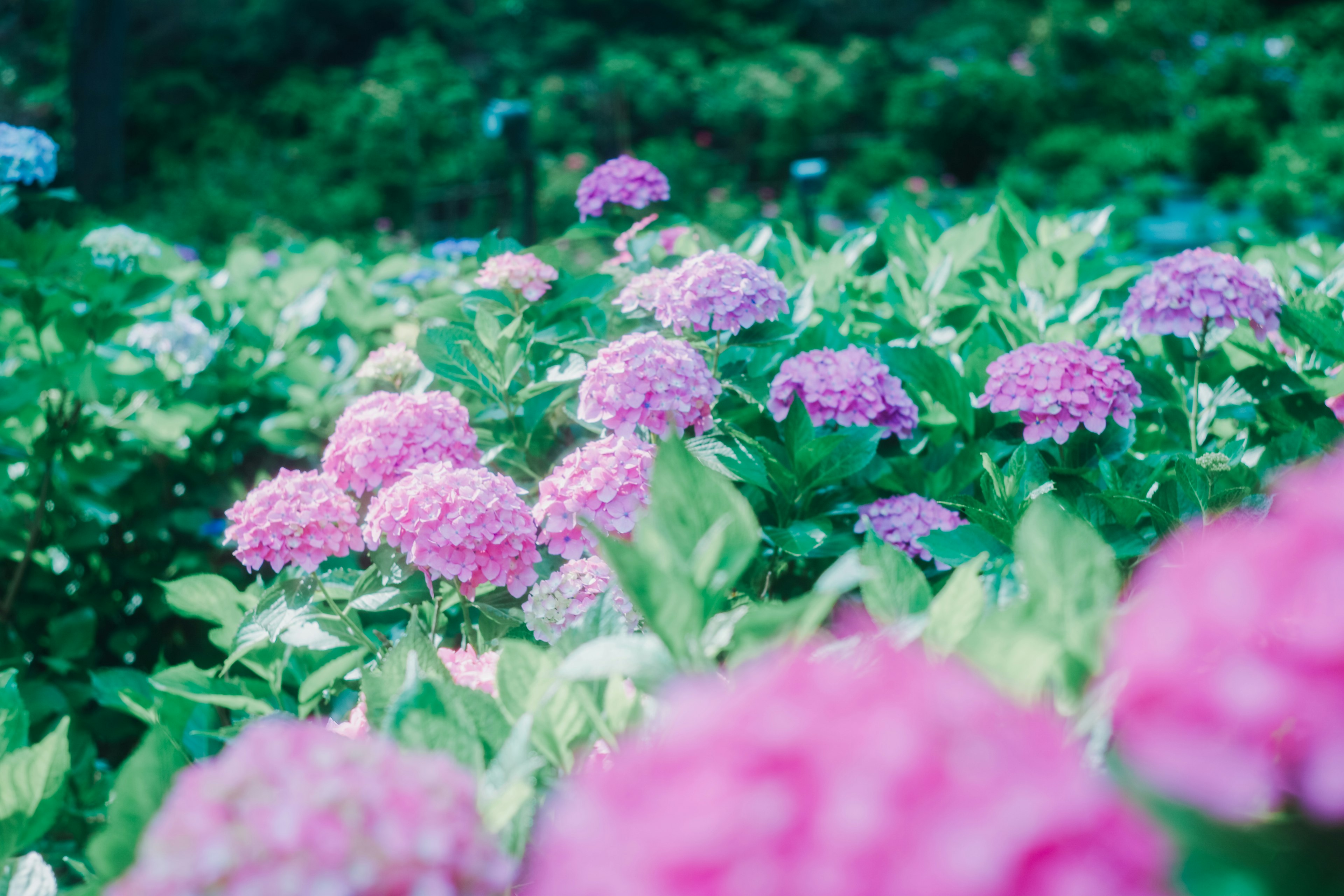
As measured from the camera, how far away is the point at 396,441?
1.33m

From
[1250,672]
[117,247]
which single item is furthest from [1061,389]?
[117,247]

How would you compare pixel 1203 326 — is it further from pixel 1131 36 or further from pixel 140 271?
pixel 1131 36

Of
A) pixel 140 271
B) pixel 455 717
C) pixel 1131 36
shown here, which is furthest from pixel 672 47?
pixel 455 717

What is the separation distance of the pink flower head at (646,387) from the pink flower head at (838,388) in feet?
0.58

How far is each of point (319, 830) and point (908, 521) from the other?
0.99 m

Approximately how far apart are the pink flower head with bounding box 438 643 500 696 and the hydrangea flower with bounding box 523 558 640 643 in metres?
0.07

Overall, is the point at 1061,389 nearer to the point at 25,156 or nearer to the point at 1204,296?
the point at 1204,296

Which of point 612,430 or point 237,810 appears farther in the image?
point 612,430

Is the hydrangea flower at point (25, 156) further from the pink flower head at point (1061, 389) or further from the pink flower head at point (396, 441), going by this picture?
the pink flower head at point (1061, 389)

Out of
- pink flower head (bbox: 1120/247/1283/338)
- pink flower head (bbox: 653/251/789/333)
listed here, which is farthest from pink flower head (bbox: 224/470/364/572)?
pink flower head (bbox: 1120/247/1283/338)

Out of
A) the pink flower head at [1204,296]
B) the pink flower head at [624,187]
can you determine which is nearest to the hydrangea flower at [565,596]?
the pink flower head at [1204,296]

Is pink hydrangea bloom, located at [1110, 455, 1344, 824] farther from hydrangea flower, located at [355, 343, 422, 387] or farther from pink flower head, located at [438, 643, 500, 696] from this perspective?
hydrangea flower, located at [355, 343, 422, 387]

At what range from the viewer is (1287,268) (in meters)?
1.93

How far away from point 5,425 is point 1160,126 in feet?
31.9
